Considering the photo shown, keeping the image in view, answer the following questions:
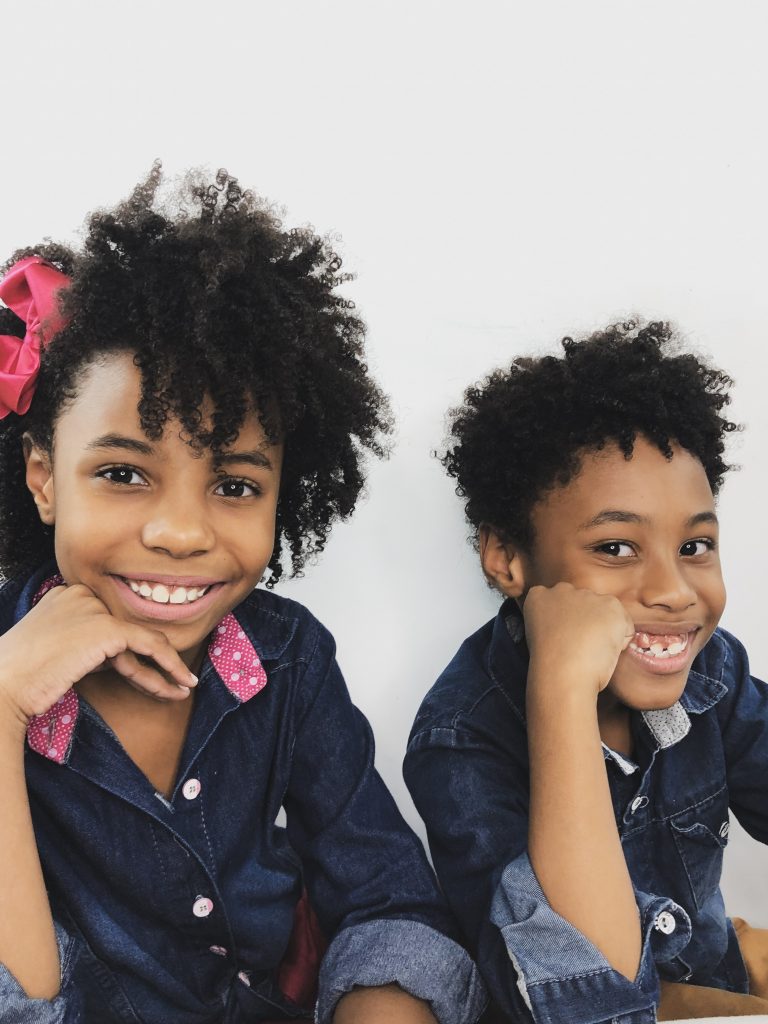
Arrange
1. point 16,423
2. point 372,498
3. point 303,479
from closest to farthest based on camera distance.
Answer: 1. point 16,423
2. point 303,479
3. point 372,498

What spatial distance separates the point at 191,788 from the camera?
110 centimetres

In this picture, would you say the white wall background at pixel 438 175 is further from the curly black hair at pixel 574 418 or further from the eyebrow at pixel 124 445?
the eyebrow at pixel 124 445

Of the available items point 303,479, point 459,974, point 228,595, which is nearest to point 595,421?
point 303,479

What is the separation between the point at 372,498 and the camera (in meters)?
1.56

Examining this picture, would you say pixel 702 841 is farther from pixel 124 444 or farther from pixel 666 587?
pixel 124 444

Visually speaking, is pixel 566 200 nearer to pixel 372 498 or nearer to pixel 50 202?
pixel 372 498

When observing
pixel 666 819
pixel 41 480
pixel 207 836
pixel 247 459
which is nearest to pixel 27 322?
pixel 41 480

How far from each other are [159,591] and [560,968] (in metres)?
0.53

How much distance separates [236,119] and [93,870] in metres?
1.01

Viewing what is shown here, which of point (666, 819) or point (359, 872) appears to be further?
point (666, 819)

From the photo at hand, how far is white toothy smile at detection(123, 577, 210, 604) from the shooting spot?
1056 millimetres

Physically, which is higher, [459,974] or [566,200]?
[566,200]

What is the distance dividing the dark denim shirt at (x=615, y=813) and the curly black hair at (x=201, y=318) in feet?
1.24

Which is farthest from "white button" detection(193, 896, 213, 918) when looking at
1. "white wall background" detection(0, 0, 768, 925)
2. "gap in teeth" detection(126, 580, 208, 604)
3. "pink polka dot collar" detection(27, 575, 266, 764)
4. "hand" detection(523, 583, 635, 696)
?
"white wall background" detection(0, 0, 768, 925)
